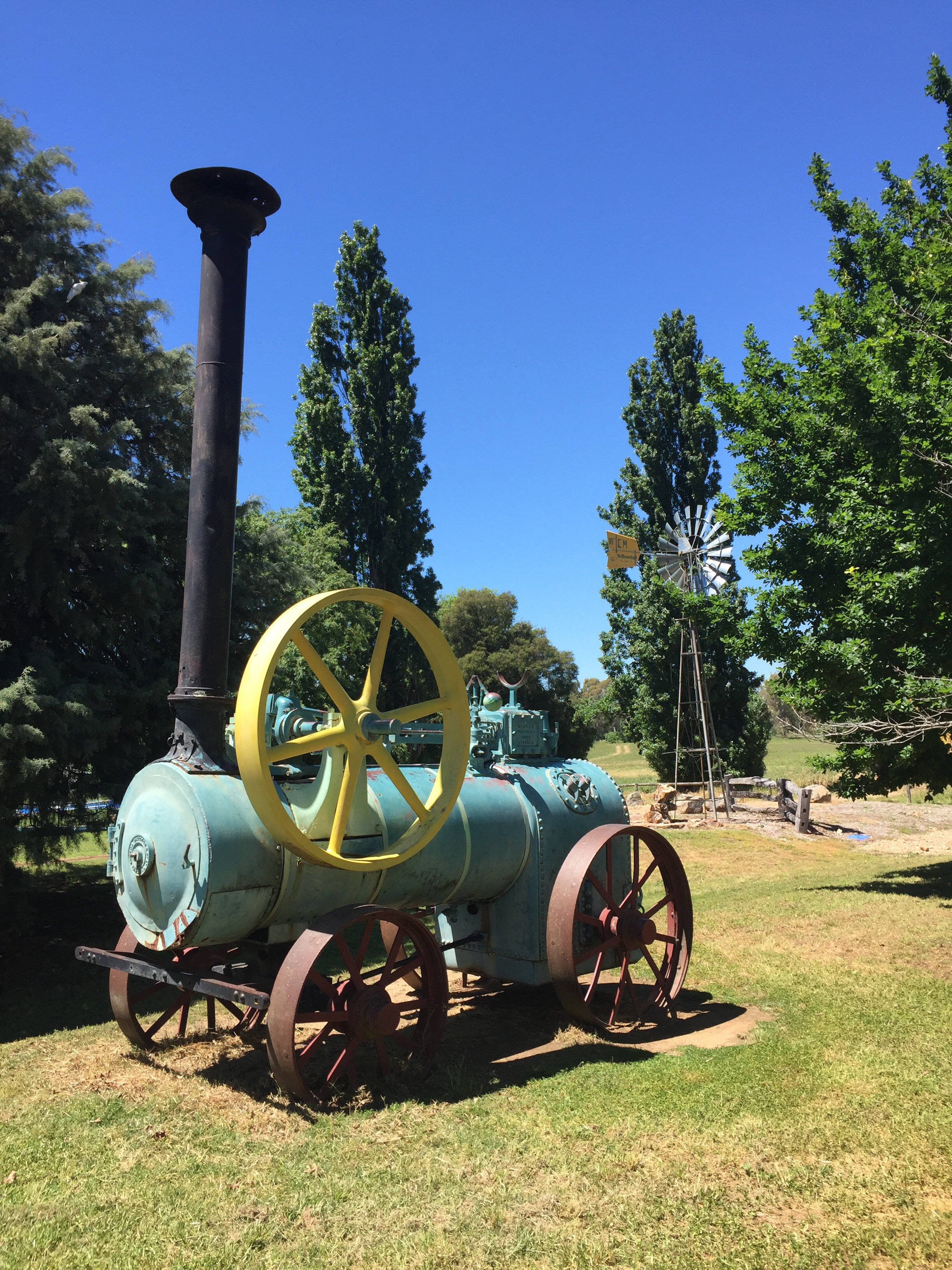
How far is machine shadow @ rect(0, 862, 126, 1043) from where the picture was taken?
314 inches

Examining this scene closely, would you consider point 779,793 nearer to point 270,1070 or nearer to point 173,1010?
point 173,1010

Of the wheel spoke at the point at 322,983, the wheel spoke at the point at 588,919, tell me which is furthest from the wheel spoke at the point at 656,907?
the wheel spoke at the point at 322,983

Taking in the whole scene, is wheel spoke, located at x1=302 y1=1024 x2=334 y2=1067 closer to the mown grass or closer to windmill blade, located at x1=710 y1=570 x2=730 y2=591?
the mown grass

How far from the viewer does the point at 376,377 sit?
24078mm

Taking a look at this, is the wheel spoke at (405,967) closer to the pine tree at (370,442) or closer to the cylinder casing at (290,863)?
the cylinder casing at (290,863)

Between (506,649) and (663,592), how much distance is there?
40.2 feet

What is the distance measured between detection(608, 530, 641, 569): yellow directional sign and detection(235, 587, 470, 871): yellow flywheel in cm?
2099

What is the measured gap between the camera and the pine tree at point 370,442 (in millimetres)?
23797

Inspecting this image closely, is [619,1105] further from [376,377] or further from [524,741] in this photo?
[376,377]

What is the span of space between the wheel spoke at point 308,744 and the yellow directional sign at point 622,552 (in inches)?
855

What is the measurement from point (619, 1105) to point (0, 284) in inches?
407

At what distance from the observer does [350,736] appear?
5.71m

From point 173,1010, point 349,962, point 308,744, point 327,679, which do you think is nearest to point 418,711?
point 327,679

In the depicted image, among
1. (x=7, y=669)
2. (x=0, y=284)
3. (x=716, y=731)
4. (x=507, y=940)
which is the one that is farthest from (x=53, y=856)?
(x=716, y=731)
